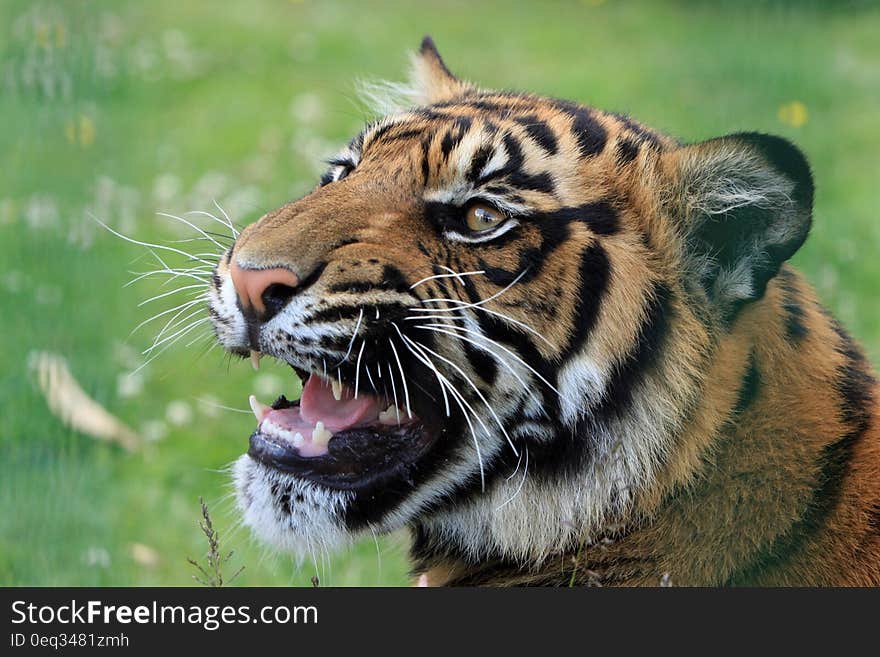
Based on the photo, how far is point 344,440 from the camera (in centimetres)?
329

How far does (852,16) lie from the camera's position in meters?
8.62

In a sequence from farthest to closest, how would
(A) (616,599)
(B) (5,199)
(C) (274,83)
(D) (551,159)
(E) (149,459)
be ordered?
1. (C) (274,83)
2. (B) (5,199)
3. (E) (149,459)
4. (D) (551,159)
5. (A) (616,599)

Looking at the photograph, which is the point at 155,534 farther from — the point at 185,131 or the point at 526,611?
the point at 185,131

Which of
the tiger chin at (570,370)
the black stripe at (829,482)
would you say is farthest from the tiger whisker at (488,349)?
the black stripe at (829,482)

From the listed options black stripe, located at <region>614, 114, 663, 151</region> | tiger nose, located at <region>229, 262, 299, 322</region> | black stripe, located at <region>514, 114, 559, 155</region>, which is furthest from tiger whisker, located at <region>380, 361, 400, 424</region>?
black stripe, located at <region>614, 114, 663, 151</region>

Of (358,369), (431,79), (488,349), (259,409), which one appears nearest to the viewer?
(358,369)

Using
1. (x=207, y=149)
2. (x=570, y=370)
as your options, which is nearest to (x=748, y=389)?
(x=570, y=370)

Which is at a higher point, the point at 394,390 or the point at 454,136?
the point at 454,136

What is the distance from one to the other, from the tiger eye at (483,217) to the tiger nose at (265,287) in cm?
55

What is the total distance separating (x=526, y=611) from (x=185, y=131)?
7.38 m

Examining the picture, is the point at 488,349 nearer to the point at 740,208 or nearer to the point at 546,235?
the point at 546,235

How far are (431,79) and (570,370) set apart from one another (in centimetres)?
156

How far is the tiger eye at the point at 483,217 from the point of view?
3301mm

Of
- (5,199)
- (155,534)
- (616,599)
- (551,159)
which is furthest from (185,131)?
(616,599)
